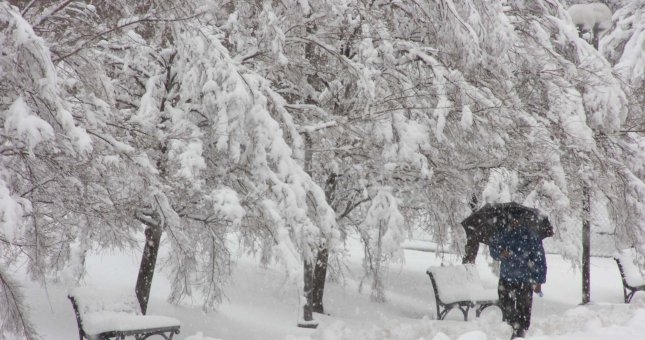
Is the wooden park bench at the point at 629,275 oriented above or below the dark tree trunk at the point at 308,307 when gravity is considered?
above

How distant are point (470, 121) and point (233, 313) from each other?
4.91 metres

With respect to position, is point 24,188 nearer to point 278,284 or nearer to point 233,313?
point 233,313

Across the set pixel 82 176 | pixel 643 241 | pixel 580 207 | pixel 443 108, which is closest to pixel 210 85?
pixel 82 176

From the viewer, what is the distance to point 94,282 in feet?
38.2

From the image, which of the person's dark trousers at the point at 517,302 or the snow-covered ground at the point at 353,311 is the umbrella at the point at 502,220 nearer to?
the person's dark trousers at the point at 517,302

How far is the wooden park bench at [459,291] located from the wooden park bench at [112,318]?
15.6 ft

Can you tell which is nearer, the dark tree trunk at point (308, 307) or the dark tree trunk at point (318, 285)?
the dark tree trunk at point (308, 307)

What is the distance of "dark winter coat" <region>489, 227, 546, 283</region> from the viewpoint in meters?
6.94

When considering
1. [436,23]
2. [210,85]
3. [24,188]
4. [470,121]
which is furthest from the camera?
[436,23]

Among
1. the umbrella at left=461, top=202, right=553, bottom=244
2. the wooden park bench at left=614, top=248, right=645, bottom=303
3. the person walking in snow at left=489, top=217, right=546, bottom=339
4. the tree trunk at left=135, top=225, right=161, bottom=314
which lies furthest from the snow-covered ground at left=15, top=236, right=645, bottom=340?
the umbrella at left=461, top=202, right=553, bottom=244

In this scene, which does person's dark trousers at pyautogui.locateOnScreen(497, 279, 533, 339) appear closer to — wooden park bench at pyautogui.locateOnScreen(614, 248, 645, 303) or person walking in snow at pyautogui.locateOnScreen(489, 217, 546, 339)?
person walking in snow at pyautogui.locateOnScreen(489, 217, 546, 339)

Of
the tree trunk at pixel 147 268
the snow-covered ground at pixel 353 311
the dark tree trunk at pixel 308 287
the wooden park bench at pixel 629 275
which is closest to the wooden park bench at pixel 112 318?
the snow-covered ground at pixel 353 311

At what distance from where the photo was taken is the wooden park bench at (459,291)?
1043 cm

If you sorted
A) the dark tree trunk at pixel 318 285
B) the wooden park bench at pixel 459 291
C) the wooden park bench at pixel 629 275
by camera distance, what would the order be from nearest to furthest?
the wooden park bench at pixel 459 291, the dark tree trunk at pixel 318 285, the wooden park bench at pixel 629 275
